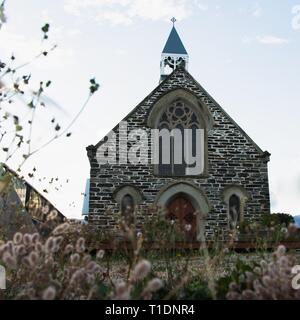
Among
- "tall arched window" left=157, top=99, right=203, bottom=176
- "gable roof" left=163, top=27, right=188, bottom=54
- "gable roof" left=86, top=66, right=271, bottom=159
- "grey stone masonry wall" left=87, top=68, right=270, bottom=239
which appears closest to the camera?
"grey stone masonry wall" left=87, top=68, right=270, bottom=239

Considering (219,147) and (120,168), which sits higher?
(219,147)

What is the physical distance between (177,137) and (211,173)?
Result: 6.05 ft

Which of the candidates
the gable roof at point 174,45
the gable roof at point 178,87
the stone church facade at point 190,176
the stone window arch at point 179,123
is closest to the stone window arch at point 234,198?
the stone church facade at point 190,176

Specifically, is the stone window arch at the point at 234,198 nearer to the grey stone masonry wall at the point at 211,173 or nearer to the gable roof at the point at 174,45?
the grey stone masonry wall at the point at 211,173

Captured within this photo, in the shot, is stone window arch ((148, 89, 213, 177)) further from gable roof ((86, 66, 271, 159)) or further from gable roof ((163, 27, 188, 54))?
gable roof ((163, 27, 188, 54))

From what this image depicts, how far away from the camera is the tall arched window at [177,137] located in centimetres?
1537

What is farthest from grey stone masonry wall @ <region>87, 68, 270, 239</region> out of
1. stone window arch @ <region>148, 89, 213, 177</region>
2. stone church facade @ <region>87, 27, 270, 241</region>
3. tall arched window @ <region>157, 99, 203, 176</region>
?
tall arched window @ <region>157, 99, 203, 176</region>

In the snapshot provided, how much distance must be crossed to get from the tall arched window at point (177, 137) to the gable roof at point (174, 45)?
1376 cm

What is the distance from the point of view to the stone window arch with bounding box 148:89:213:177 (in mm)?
15383
